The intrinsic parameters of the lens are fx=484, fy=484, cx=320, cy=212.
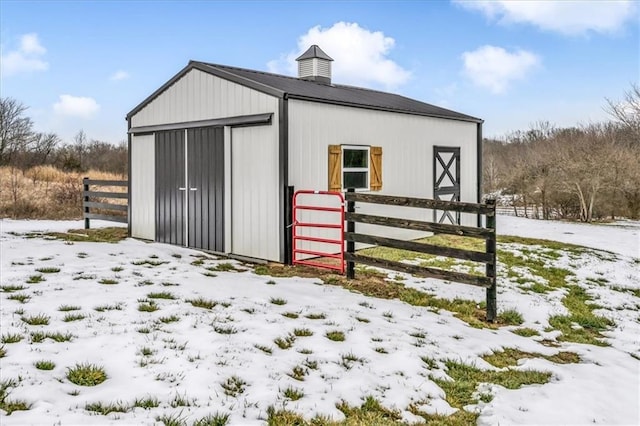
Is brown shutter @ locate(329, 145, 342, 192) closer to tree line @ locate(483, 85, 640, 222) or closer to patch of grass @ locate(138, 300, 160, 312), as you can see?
patch of grass @ locate(138, 300, 160, 312)

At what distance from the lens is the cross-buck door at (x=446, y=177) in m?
11.1

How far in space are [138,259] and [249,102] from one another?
3.03 metres

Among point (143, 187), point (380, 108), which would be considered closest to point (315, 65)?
point (380, 108)

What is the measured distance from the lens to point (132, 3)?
48.4ft

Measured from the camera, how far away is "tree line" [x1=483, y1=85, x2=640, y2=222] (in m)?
17.0

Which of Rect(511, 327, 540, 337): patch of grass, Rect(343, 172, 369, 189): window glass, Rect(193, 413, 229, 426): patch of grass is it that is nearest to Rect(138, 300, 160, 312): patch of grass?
Rect(193, 413, 229, 426): patch of grass

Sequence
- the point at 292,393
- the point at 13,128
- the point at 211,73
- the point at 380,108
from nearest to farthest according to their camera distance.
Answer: the point at 292,393 → the point at 211,73 → the point at 380,108 → the point at 13,128

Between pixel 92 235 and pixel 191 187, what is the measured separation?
3175mm

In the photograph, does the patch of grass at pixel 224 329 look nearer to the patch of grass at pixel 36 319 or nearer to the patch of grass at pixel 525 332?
the patch of grass at pixel 36 319

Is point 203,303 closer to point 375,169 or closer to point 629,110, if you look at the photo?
point 375,169

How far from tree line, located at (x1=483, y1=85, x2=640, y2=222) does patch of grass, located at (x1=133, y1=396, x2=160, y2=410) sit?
17.6m

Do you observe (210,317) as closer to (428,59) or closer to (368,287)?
(368,287)

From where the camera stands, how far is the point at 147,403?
2771mm

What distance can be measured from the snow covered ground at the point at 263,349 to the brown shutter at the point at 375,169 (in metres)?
2.95
